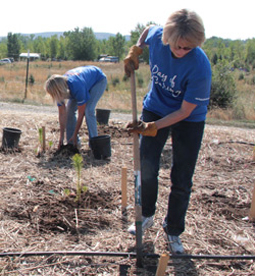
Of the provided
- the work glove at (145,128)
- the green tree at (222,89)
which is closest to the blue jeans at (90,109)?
the work glove at (145,128)

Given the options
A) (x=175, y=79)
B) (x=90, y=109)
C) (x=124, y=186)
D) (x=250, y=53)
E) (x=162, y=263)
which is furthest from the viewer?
(x=250, y=53)

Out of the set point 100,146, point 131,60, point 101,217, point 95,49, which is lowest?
point 101,217

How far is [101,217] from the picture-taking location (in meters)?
3.09

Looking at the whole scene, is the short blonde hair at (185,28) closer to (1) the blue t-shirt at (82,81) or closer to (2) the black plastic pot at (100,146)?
(1) the blue t-shirt at (82,81)

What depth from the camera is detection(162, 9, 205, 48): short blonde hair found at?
2.05 m

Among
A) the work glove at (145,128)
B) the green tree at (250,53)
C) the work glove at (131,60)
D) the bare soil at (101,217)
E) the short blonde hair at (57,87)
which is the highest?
the green tree at (250,53)

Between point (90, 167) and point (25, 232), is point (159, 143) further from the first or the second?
point (90, 167)

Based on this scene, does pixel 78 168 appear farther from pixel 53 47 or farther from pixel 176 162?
pixel 53 47

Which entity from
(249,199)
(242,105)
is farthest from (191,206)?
(242,105)

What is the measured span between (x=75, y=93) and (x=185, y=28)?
8.53 feet

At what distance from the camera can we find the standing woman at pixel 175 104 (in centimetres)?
211

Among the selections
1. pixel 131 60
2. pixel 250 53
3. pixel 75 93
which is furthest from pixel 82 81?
pixel 250 53

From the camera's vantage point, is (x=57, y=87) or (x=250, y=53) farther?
(x=250, y=53)

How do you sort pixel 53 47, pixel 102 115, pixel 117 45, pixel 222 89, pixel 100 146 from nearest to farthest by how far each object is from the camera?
1. pixel 100 146
2. pixel 102 115
3. pixel 222 89
4. pixel 117 45
5. pixel 53 47
